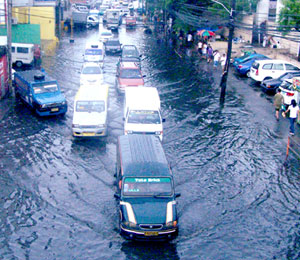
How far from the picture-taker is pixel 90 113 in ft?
69.2

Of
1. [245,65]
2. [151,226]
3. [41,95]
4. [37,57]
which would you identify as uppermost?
[245,65]

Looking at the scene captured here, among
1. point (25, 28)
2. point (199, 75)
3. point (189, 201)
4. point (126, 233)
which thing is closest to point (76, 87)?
point (199, 75)

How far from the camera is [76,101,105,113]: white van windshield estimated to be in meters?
21.2

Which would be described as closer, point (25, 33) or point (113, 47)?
point (25, 33)

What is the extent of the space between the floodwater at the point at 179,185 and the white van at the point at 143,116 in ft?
3.74

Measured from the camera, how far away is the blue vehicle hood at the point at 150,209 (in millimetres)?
12258

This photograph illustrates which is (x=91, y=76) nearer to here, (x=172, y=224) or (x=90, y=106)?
(x=90, y=106)

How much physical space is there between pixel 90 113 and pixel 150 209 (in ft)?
31.1

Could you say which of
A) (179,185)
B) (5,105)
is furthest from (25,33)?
(179,185)

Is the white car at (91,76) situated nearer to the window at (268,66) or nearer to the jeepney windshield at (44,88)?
the jeepney windshield at (44,88)

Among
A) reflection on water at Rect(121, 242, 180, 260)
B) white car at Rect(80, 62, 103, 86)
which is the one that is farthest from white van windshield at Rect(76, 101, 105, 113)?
reflection on water at Rect(121, 242, 180, 260)

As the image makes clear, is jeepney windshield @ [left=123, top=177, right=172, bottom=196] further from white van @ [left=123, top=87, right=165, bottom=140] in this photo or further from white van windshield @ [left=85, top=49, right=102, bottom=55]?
white van windshield @ [left=85, top=49, right=102, bottom=55]

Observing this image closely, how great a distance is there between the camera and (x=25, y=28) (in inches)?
1569

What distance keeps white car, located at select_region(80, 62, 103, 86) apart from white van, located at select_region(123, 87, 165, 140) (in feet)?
26.9
